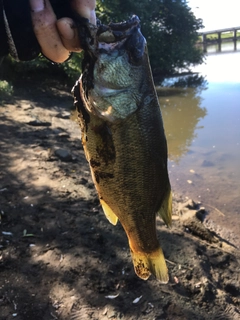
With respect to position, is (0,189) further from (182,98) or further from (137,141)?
(182,98)

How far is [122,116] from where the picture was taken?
199cm

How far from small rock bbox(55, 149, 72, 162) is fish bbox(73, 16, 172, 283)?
17.7 ft

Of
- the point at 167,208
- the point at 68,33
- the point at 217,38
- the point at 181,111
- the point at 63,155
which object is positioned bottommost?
the point at 181,111

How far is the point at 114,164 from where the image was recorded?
2.09 m

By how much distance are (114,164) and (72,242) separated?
9.00 feet

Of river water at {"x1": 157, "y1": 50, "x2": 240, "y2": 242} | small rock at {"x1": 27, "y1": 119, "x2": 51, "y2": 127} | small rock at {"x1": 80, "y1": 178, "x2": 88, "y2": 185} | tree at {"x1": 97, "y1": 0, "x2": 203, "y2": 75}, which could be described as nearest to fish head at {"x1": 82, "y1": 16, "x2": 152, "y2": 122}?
small rock at {"x1": 80, "y1": 178, "x2": 88, "y2": 185}

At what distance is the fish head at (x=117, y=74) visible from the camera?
6.36 feet

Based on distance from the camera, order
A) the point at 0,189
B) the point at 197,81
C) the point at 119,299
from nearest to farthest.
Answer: the point at 119,299 → the point at 0,189 → the point at 197,81

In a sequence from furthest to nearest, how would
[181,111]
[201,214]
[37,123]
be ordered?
[181,111] → [37,123] → [201,214]

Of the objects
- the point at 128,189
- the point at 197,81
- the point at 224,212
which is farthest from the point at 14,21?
the point at 197,81

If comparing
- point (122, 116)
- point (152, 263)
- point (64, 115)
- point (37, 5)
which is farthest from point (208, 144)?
point (37, 5)

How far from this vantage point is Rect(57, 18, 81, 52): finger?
1.73 m

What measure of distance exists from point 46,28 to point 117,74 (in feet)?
1.40

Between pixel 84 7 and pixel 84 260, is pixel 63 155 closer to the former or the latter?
pixel 84 260
